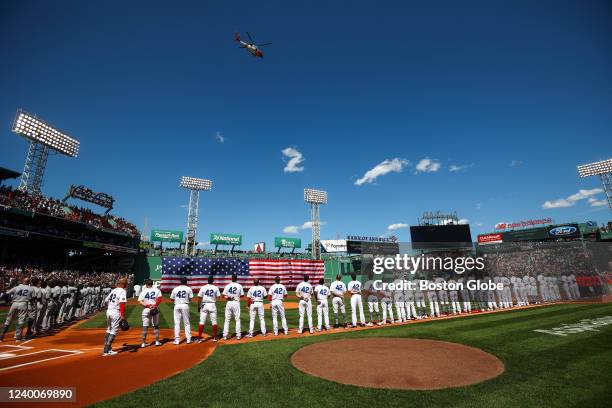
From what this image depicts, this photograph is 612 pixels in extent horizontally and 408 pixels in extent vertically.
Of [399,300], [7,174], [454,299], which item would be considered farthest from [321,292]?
[7,174]

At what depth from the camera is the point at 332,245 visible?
2502 inches

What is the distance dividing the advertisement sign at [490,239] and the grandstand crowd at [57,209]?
6276 centimetres

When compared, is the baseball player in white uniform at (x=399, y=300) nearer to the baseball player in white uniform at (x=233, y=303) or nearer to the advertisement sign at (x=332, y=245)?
the baseball player in white uniform at (x=233, y=303)

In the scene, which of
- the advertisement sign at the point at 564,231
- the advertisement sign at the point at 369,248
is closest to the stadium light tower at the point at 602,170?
the advertisement sign at the point at 564,231

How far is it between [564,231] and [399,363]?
2223 inches

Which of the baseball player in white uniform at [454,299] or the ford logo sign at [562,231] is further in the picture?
the ford logo sign at [562,231]

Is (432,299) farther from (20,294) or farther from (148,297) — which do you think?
(20,294)

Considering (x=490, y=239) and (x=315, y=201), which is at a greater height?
(x=315, y=201)

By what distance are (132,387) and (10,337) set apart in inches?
366

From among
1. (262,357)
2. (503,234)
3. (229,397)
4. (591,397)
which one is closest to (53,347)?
(262,357)

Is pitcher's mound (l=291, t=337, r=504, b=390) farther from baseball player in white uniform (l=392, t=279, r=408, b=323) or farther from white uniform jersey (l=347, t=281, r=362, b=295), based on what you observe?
baseball player in white uniform (l=392, t=279, r=408, b=323)

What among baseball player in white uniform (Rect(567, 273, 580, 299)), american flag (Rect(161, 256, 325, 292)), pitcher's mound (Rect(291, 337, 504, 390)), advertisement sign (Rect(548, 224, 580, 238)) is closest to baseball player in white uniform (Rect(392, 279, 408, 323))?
pitcher's mound (Rect(291, 337, 504, 390))

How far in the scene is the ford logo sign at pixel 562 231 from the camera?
46.0 m

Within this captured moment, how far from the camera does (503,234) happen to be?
5362cm
